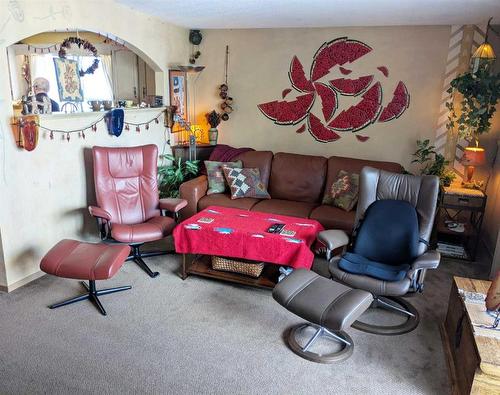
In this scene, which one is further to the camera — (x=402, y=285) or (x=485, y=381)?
(x=402, y=285)

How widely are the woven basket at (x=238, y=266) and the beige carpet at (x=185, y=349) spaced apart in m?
0.16

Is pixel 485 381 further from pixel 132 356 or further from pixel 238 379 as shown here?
pixel 132 356

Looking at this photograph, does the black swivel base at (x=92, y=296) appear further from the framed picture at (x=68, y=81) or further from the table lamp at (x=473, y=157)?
the table lamp at (x=473, y=157)

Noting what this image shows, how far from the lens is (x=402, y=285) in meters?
2.61

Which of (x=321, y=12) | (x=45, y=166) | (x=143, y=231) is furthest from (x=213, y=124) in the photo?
(x=45, y=166)

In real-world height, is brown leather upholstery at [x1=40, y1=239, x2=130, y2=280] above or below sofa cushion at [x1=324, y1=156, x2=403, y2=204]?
below

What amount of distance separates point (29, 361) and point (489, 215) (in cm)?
430

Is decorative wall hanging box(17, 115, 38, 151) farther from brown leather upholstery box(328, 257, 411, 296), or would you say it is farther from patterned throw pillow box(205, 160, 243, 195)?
brown leather upholstery box(328, 257, 411, 296)

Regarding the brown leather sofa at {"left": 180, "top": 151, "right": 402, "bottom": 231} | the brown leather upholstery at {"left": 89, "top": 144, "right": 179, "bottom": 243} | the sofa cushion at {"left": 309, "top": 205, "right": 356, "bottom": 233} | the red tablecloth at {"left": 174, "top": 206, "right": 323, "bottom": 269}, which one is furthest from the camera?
the brown leather sofa at {"left": 180, "top": 151, "right": 402, "bottom": 231}

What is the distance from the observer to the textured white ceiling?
10.7ft

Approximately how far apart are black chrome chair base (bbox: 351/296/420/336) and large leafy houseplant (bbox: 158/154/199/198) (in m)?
2.53

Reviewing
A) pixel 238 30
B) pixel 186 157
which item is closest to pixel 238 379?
pixel 186 157

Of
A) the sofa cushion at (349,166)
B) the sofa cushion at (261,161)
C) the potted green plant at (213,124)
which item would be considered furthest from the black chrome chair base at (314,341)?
the potted green plant at (213,124)

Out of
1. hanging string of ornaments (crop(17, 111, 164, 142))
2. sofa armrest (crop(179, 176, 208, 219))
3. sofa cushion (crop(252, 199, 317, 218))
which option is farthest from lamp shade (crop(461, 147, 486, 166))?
hanging string of ornaments (crop(17, 111, 164, 142))
